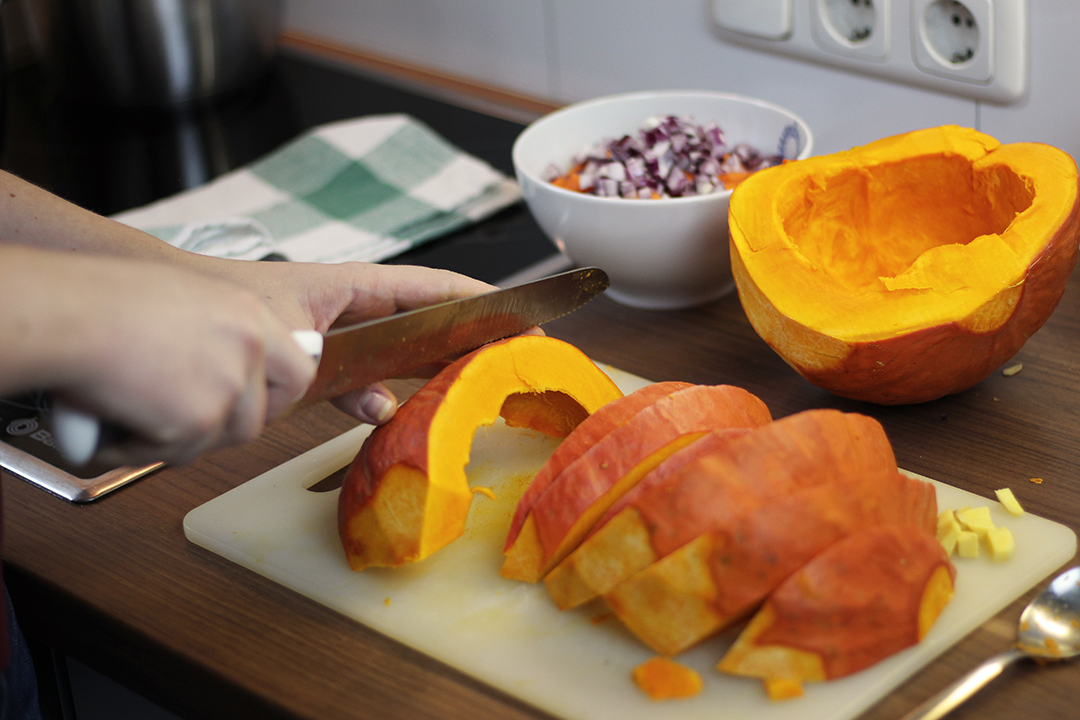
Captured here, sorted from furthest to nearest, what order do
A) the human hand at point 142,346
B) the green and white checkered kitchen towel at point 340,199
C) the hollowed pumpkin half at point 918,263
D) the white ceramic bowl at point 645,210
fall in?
the green and white checkered kitchen towel at point 340,199, the white ceramic bowl at point 645,210, the hollowed pumpkin half at point 918,263, the human hand at point 142,346

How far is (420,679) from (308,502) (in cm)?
26

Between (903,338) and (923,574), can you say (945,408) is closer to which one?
(903,338)

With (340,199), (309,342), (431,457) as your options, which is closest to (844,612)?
(431,457)

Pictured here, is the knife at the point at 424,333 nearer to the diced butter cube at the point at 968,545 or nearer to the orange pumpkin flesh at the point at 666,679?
the orange pumpkin flesh at the point at 666,679

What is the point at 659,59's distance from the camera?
1710mm

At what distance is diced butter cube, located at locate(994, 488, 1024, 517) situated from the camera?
89 centimetres

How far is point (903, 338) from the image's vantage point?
3.07 feet

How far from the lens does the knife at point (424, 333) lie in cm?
88

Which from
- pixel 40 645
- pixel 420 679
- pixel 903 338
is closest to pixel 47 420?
pixel 40 645

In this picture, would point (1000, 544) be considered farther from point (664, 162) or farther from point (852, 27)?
point (852, 27)

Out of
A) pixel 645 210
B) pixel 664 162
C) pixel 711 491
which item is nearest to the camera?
pixel 711 491

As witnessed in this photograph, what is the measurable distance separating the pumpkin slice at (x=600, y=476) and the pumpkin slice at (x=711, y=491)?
0.02 meters

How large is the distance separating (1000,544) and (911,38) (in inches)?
30.6

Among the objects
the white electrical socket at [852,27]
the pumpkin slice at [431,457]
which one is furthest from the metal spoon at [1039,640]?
the white electrical socket at [852,27]
